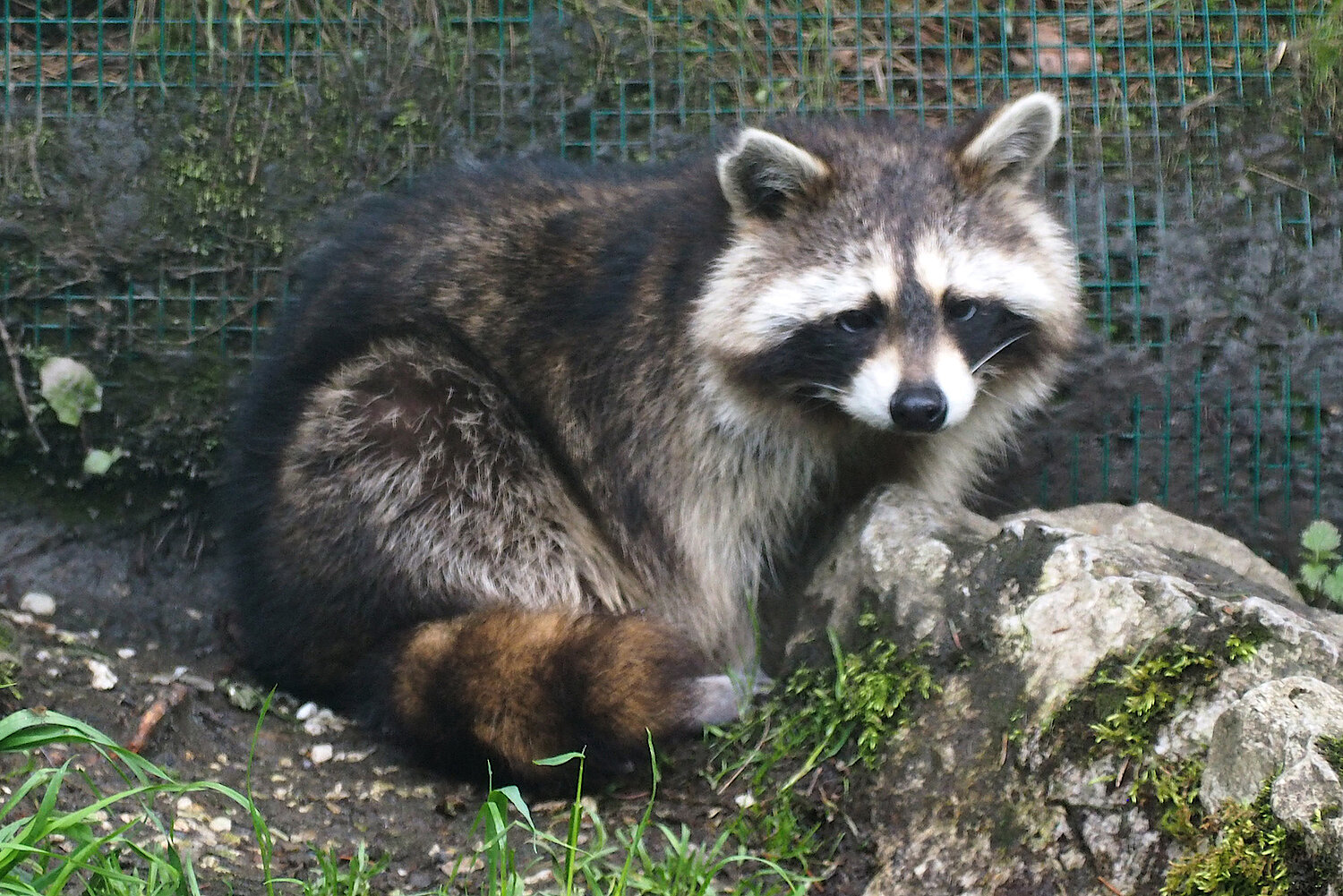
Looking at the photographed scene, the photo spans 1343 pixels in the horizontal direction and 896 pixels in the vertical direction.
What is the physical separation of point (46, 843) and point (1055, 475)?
129 inches

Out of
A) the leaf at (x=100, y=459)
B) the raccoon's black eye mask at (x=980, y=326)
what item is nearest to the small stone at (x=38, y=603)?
the leaf at (x=100, y=459)

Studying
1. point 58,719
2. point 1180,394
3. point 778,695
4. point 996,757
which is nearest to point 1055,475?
point 1180,394

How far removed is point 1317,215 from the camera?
439 centimetres

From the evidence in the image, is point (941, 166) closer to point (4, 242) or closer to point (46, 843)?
point (46, 843)

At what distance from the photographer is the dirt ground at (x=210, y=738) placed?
2.80 m

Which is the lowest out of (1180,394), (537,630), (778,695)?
(778,695)

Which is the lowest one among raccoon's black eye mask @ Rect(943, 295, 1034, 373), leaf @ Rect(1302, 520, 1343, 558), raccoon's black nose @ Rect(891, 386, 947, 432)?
leaf @ Rect(1302, 520, 1343, 558)

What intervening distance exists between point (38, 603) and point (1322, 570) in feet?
13.5

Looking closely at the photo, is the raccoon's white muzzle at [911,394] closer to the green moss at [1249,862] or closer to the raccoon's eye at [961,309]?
the raccoon's eye at [961,309]

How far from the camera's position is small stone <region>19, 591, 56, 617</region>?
4.29 metres

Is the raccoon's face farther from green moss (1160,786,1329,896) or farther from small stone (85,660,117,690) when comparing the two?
small stone (85,660,117,690)

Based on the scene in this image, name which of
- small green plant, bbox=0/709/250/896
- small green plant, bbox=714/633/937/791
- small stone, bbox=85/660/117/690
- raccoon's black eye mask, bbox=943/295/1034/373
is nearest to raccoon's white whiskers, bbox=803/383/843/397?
raccoon's black eye mask, bbox=943/295/1034/373

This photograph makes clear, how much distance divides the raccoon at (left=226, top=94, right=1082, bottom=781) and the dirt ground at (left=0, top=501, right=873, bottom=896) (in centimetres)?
13

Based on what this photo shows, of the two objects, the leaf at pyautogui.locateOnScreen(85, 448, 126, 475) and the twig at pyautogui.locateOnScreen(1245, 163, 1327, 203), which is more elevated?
the twig at pyautogui.locateOnScreen(1245, 163, 1327, 203)
